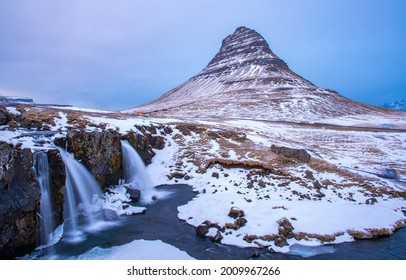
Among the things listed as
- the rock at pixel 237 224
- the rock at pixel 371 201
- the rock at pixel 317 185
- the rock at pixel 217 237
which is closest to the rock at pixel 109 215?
the rock at pixel 217 237

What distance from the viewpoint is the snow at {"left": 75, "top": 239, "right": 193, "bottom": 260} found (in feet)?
36.7

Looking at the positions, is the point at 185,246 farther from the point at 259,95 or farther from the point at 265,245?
the point at 259,95

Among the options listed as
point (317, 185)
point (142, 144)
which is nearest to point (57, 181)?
point (142, 144)

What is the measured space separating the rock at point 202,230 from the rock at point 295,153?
46.9 feet

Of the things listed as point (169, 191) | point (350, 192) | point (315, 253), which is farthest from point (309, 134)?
point (315, 253)

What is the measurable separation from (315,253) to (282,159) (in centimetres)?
1307

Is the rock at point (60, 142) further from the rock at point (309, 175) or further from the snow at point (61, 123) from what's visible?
the rock at point (309, 175)

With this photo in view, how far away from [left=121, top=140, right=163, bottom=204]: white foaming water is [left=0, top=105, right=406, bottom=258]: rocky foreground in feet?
2.62

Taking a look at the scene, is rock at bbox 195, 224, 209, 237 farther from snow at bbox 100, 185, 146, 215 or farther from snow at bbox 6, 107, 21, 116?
snow at bbox 6, 107, 21, 116

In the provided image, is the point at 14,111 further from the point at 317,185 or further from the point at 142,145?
the point at 317,185

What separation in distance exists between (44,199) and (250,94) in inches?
3936

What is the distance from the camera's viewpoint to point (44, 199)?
12.6m

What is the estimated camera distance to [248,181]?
19891mm

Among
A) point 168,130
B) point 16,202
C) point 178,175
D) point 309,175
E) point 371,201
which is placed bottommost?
point 371,201
